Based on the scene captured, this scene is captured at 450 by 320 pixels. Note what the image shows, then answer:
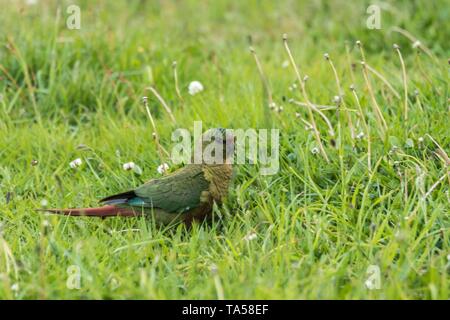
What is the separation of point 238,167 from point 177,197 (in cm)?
46

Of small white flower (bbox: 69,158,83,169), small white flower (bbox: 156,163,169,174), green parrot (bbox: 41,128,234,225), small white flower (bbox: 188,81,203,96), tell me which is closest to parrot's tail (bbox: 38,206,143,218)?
green parrot (bbox: 41,128,234,225)

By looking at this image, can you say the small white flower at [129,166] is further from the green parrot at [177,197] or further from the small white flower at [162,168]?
the green parrot at [177,197]

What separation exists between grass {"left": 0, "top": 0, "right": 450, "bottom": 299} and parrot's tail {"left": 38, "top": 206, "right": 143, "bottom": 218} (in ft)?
0.24

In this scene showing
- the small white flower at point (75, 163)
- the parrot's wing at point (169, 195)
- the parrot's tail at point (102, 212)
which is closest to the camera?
the parrot's tail at point (102, 212)

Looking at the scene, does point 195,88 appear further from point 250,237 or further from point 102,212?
point 250,237

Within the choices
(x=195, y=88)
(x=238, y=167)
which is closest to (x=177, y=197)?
(x=238, y=167)

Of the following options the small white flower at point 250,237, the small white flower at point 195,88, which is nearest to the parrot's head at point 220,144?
the small white flower at point 250,237

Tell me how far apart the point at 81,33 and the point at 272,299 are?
9.98 ft

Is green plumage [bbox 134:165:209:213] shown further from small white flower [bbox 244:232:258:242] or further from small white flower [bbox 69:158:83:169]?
small white flower [bbox 69:158:83:169]

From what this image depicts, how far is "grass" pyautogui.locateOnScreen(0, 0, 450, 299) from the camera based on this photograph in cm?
296

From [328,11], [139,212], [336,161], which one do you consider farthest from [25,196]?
[328,11]

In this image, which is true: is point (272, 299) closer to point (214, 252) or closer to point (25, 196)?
point (214, 252)

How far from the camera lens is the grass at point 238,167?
2961 mm

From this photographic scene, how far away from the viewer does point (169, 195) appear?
347 cm
